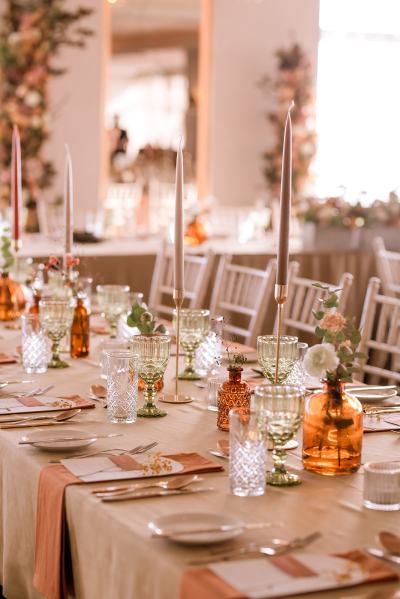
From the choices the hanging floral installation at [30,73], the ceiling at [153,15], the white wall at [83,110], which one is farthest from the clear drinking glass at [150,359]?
the ceiling at [153,15]

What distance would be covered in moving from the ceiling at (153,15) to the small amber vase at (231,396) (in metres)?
8.52

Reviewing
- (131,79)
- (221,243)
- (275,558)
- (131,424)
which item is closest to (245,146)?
(131,79)

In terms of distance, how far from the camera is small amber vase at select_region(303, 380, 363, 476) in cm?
193

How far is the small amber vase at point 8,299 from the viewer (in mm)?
3771

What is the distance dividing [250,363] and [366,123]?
9567 mm

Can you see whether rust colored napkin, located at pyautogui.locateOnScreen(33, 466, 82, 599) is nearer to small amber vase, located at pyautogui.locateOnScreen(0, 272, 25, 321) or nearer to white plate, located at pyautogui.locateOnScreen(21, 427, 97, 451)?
white plate, located at pyautogui.locateOnScreen(21, 427, 97, 451)

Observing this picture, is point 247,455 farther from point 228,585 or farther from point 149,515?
point 228,585

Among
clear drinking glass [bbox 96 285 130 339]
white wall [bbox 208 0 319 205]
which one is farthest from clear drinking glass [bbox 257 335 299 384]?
white wall [bbox 208 0 319 205]

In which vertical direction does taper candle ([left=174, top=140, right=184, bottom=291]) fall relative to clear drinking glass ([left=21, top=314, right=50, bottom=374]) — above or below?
above

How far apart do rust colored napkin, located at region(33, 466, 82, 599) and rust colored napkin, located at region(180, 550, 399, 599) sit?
0.44 m

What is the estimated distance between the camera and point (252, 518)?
1.64 metres

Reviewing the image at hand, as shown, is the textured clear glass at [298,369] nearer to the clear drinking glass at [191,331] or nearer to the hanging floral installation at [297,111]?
the clear drinking glass at [191,331]

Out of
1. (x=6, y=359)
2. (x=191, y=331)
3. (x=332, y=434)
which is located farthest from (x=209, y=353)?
(x=332, y=434)

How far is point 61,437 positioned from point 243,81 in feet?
30.8
